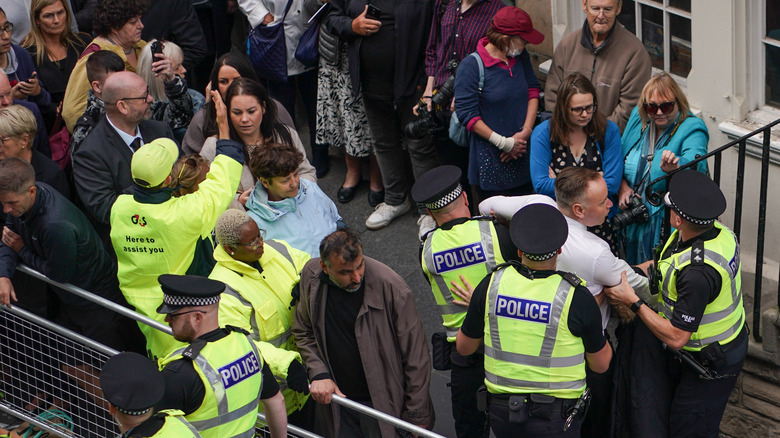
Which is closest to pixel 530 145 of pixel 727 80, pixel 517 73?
pixel 517 73

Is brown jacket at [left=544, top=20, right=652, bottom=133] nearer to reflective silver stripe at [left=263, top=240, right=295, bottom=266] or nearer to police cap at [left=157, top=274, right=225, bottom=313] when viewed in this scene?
reflective silver stripe at [left=263, top=240, right=295, bottom=266]

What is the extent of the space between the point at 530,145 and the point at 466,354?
6.44 ft

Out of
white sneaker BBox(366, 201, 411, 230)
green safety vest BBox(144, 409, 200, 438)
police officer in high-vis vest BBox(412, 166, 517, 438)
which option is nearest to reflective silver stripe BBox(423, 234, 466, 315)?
police officer in high-vis vest BBox(412, 166, 517, 438)

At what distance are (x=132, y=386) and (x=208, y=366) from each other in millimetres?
398

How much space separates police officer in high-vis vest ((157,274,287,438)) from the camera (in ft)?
12.8

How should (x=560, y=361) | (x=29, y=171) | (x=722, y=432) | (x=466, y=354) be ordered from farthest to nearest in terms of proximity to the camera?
(x=722, y=432) → (x=29, y=171) → (x=466, y=354) → (x=560, y=361)

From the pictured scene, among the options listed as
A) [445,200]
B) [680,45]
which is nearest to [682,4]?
[680,45]

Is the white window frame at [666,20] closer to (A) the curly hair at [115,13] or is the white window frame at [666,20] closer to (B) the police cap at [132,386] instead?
(A) the curly hair at [115,13]

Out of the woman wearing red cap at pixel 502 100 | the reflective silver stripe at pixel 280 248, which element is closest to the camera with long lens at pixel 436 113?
the woman wearing red cap at pixel 502 100

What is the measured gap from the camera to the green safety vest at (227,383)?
12.9ft

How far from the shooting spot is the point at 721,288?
461cm

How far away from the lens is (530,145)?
618 cm

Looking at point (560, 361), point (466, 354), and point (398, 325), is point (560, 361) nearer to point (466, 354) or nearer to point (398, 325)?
point (466, 354)

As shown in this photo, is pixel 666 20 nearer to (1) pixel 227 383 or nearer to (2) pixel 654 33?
(2) pixel 654 33
